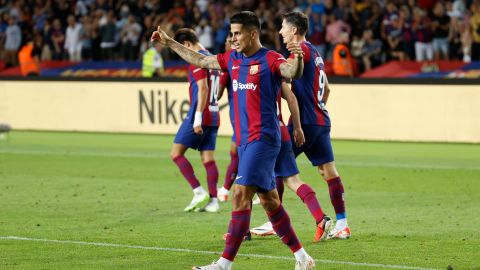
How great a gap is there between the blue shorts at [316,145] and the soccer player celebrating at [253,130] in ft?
6.72

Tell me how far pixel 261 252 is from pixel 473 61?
16.6m

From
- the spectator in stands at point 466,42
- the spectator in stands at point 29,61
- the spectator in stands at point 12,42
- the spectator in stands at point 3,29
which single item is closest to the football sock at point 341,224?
the spectator in stands at point 466,42

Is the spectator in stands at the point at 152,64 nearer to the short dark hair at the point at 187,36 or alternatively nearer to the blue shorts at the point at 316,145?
the short dark hair at the point at 187,36

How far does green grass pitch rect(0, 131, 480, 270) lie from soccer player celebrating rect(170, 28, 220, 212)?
1.02 feet

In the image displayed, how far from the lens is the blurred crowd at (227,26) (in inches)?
1024

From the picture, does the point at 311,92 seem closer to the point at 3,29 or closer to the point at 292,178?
the point at 292,178

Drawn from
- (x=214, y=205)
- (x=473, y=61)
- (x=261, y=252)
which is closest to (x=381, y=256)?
(x=261, y=252)

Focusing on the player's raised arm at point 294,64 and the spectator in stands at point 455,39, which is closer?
the player's raised arm at point 294,64

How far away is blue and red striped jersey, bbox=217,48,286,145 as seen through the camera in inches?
333

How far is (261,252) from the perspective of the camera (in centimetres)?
972

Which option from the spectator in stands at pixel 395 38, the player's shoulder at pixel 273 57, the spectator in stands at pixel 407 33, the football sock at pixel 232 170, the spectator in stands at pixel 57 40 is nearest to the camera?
the player's shoulder at pixel 273 57

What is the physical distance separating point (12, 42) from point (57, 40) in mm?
1487

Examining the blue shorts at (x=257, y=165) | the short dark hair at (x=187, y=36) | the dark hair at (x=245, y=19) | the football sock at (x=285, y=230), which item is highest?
the dark hair at (x=245, y=19)

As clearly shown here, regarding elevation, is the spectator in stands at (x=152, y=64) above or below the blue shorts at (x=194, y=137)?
below
